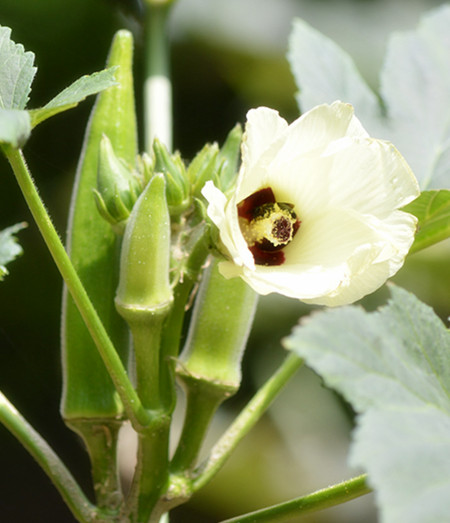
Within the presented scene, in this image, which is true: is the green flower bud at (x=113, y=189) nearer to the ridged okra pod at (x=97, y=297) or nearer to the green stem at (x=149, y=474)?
the ridged okra pod at (x=97, y=297)

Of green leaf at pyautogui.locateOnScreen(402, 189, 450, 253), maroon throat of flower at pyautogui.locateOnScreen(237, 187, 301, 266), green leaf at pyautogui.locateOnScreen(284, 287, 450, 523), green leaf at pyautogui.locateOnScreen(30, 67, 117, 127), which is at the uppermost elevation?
green leaf at pyautogui.locateOnScreen(30, 67, 117, 127)

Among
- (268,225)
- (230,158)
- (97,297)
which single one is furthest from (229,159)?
(97,297)

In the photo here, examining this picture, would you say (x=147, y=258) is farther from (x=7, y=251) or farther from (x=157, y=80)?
(x=157, y=80)

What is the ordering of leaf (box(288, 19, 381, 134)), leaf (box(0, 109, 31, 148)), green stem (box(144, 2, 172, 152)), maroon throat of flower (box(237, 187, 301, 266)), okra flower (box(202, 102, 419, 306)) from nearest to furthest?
1. leaf (box(0, 109, 31, 148))
2. okra flower (box(202, 102, 419, 306))
3. maroon throat of flower (box(237, 187, 301, 266))
4. leaf (box(288, 19, 381, 134))
5. green stem (box(144, 2, 172, 152))

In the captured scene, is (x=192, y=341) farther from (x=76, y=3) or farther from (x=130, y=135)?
(x=76, y=3)

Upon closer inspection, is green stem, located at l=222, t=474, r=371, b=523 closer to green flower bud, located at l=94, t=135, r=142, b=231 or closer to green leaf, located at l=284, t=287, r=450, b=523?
green leaf, located at l=284, t=287, r=450, b=523

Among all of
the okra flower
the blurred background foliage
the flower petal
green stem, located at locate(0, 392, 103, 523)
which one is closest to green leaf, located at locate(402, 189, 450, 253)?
the okra flower

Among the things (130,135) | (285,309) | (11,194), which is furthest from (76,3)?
(285,309)
